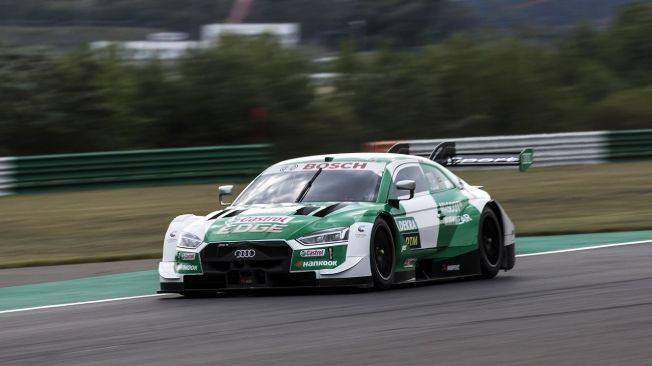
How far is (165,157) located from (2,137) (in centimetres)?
651

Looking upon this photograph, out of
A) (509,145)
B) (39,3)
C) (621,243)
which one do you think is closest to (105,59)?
→ (509,145)

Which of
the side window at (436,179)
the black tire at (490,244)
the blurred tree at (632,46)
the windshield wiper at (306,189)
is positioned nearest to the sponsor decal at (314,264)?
the windshield wiper at (306,189)

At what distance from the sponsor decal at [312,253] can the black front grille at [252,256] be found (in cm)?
10

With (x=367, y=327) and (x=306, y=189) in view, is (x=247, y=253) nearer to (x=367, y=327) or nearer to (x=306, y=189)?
(x=306, y=189)

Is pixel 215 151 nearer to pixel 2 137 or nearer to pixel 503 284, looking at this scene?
pixel 2 137

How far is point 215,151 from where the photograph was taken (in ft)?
88.9

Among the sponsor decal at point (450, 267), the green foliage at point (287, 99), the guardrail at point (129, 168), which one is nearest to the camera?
the sponsor decal at point (450, 267)

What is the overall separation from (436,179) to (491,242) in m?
0.86

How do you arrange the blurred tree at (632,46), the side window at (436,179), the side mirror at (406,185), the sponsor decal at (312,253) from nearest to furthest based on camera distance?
the sponsor decal at (312,253) < the side mirror at (406,185) < the side window at (436,179) < the blurred tree at (632,46)

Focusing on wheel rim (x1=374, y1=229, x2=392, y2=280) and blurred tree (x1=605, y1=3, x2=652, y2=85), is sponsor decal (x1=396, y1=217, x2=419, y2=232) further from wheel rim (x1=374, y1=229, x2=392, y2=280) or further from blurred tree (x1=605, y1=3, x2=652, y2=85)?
blurred tree (x1=605, y1=3, x2=652, y2=85)

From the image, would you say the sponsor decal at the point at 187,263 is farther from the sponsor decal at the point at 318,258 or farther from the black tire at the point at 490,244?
the black tire at the point at 490,244

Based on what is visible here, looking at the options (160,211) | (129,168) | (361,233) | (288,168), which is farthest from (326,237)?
(129,168)

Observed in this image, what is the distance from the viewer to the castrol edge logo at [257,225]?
10.3 metres

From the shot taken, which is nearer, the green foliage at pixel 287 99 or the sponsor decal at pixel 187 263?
the sponsor decal at pixel 187 263
